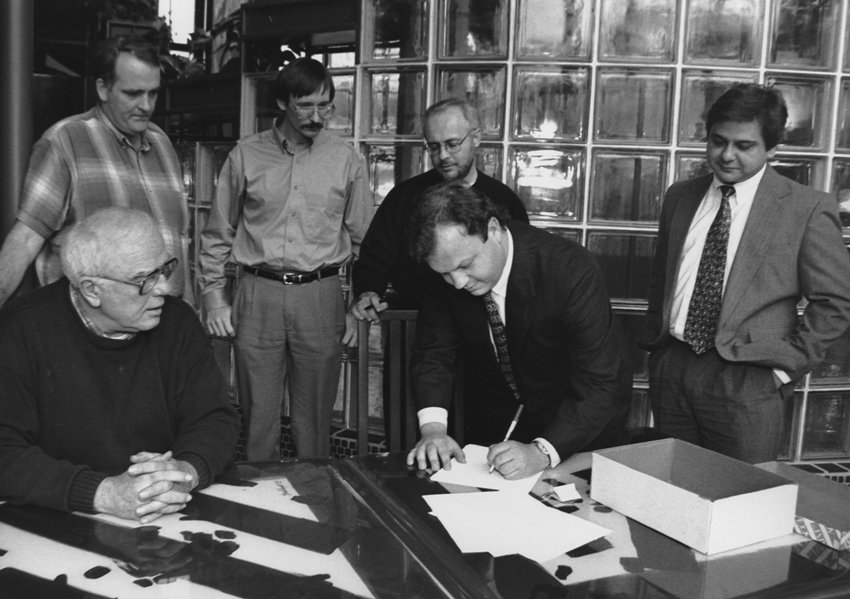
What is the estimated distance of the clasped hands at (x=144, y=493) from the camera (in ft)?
4.47

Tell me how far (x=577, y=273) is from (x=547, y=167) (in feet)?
3.82

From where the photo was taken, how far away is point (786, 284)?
2.21m

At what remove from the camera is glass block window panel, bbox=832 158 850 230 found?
122 inches

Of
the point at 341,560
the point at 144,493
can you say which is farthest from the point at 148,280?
the point at 341,560

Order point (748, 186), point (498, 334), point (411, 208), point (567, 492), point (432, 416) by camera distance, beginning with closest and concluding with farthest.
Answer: point (567, 492) → point (432, 416) → point (498, 334) → point (748, 186) → point (411, 208)

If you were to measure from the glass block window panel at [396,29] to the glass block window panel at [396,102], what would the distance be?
0.25 feet

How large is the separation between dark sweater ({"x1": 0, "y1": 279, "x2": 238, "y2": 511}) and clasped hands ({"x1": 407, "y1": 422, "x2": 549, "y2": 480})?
40 cm

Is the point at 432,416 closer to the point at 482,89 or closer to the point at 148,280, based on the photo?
the point at 148,280

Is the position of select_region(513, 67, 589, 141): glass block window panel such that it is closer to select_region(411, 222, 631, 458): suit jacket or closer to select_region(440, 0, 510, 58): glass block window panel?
select_region(440, 0, 510, 58): glass block window panel

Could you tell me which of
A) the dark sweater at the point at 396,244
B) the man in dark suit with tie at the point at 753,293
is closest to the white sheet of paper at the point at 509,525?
the man in dark suit with tie at the point at 753,293

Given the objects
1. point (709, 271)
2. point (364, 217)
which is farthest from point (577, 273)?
point (364, 217)

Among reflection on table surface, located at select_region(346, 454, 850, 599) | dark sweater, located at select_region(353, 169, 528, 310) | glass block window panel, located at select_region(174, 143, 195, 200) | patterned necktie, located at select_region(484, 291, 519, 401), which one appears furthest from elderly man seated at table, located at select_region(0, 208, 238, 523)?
glass block window panel, located at select_region(174, 143, 195, 200)

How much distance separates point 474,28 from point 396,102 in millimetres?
413

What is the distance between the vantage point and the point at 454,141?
2613 mm
